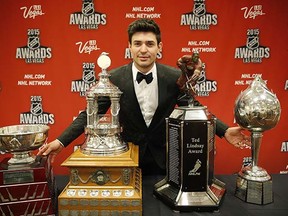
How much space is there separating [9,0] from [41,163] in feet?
6.15

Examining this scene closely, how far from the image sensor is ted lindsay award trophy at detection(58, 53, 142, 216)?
123 centimetres

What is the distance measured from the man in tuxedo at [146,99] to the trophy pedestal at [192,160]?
19.0 inches

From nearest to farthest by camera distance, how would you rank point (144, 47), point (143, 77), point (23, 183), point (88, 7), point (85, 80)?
point (23, 183)
point (144, 47)
point (143, 77)
point (88, 7)
point (85, 80)

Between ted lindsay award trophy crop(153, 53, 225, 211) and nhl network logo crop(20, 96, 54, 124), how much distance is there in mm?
1659

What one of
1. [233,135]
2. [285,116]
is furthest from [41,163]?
[285,116]

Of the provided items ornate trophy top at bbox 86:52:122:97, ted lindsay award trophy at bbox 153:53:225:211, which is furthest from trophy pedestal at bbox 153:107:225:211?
ornate trophy top at bbox 86:52:122:97

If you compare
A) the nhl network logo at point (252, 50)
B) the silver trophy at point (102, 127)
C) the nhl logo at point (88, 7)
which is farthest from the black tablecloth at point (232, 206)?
the nhl logo at point (88, 7)

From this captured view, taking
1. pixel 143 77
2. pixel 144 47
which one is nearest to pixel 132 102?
pixel 143 77

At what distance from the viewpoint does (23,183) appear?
1226mm

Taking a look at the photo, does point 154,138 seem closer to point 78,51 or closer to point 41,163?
point 41,163

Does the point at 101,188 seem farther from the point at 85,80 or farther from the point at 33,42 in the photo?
the point at 33,42

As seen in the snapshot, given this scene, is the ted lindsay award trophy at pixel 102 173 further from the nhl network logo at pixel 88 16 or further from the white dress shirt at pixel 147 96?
the nhl network logo at pixel 88 16

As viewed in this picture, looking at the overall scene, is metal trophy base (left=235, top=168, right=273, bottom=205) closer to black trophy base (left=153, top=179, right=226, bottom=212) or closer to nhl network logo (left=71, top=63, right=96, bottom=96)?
black trophy base (left=153, top=179, right=226, bottom=212)

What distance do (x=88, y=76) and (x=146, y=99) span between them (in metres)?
0.87
